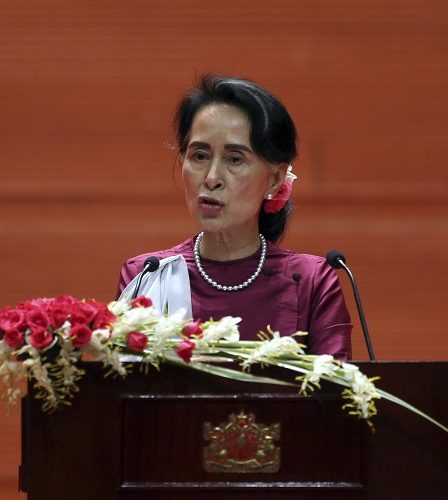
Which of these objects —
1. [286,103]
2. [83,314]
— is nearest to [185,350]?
[83,314]

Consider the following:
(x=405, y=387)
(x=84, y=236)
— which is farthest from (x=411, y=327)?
(x=405, y=387)

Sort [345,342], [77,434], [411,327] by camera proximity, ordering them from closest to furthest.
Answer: [77,434]
[345,342]
[411,327]

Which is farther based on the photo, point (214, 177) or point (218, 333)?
point (214, 177)

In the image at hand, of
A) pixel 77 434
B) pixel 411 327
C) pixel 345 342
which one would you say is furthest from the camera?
pixel 411 327

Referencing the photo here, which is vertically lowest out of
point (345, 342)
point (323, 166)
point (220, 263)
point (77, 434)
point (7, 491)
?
point (7, 491)

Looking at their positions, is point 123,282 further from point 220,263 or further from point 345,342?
point 345,342

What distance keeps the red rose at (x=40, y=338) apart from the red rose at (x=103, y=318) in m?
0.07

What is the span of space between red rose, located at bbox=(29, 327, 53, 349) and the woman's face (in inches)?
26.7

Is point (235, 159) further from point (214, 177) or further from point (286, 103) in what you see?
point (286, 103)

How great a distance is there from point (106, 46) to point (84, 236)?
0.54 m

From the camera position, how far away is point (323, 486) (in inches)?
71.2

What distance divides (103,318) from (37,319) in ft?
0.33

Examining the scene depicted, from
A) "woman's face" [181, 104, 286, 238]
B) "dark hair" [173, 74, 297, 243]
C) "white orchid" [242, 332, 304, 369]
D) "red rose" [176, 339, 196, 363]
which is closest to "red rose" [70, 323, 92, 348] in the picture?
"red rose" [176, 339, 196, 363]

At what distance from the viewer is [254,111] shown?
7.86 feet
